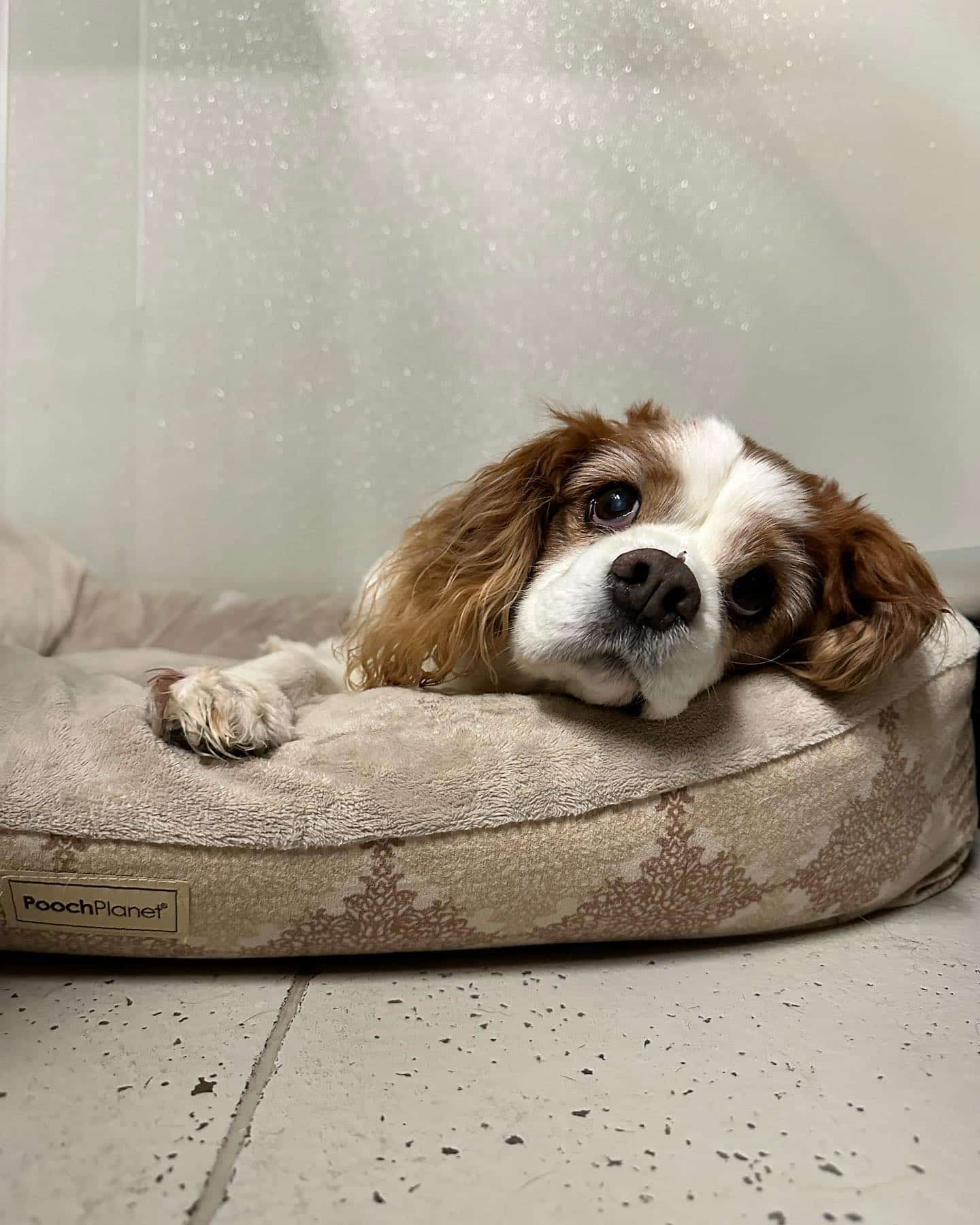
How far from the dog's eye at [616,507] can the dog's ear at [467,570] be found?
85 millimetres

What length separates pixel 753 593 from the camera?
1.58m

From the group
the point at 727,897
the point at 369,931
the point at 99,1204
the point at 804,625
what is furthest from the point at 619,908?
the point at 99,1204

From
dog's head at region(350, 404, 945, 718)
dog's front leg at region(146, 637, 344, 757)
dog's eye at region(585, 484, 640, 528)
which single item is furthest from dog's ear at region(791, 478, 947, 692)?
dog's front leg at region(146, 637, 344, 757)

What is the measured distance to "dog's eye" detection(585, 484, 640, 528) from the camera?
5.26 ft

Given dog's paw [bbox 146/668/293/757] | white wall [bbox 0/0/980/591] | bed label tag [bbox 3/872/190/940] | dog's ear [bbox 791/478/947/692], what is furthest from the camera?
white wall [bbox 0/0/980/591]

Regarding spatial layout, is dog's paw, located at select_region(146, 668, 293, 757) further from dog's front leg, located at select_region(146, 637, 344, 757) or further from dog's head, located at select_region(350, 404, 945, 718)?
dog's head, located at select_region(350, 404, 945, 718)

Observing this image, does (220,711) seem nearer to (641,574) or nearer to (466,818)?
(466,818)

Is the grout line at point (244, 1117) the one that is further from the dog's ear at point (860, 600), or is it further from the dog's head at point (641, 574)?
the dog's ear at point (860, 600)

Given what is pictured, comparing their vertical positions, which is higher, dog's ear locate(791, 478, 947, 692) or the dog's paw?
dog's ear locate(791, 478, 947, 692)

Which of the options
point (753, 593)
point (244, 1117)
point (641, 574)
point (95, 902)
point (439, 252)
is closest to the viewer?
point (244, 1117)

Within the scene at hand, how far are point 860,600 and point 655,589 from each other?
48 cm

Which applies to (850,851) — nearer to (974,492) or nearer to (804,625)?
(804,625)

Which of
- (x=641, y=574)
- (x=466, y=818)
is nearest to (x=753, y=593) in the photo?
(x=641, y=574)

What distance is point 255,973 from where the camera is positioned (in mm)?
1295
